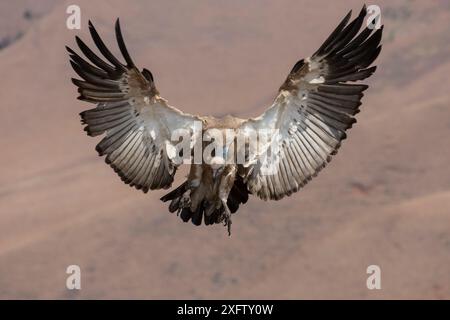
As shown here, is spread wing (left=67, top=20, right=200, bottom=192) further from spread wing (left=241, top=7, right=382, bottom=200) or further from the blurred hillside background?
the blurred hillside background

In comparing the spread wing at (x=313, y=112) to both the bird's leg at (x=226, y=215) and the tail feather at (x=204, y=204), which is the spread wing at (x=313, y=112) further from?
the bird's leg at (x=226, y=215)

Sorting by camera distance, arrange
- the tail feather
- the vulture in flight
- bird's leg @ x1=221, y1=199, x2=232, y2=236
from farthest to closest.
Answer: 1. the tail feather
2. the vulture in flight
3. bird's leg @ x1=221, y1=199, x2=232, y2=236

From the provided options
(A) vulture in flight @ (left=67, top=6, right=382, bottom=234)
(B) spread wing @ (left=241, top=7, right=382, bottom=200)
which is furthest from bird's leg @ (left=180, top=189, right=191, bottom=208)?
(B) spread wing @ (left=241, top=7, right=382, bottom=200)

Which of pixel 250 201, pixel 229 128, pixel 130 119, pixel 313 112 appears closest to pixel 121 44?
pixel 130 119

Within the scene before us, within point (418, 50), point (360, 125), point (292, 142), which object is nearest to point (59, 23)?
point (418, 50)

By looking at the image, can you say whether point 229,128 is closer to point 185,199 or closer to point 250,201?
point 185,199

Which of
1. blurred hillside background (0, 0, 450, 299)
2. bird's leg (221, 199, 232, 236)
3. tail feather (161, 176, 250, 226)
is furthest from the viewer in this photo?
blurred hillside background (0, 0, 450, 299)
